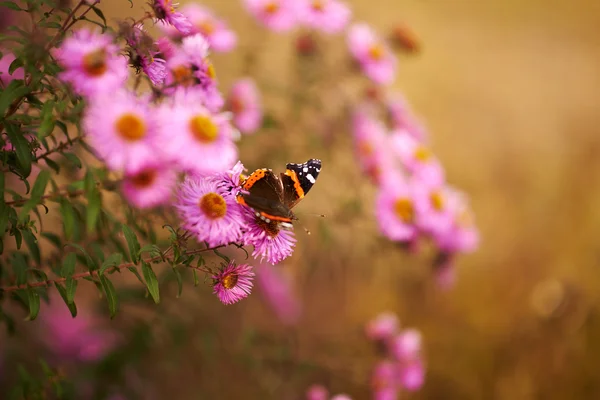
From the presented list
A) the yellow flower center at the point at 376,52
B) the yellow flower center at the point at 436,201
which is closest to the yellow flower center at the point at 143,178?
the yellow flower center at the point at 436,201

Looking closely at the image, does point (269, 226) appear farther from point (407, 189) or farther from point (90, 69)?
point (407, 189)

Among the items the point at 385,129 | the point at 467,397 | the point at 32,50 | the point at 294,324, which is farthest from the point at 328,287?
the point at 32,50

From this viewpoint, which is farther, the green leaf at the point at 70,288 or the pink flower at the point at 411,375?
the pink flower at the point at 411,375

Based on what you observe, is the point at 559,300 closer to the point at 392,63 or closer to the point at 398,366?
the point at 398,366

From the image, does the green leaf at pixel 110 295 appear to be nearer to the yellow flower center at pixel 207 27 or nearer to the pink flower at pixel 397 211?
the yellow flower center at pixel 207 27

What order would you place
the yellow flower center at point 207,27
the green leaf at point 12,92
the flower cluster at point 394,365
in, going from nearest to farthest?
the green leaf at point 12,92, the yellow flower center at point 207,27, the flower cluster at point 394,365

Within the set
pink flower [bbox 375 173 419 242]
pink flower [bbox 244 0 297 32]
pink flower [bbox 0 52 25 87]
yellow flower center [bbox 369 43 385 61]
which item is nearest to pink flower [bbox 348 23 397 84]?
yellow flower center [bbox 369 43 385 61]
